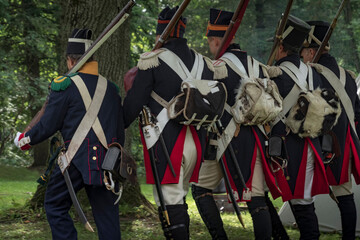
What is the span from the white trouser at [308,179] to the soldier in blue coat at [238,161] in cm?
28

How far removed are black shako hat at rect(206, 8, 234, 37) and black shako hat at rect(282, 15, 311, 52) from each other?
581mm

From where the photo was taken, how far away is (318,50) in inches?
223

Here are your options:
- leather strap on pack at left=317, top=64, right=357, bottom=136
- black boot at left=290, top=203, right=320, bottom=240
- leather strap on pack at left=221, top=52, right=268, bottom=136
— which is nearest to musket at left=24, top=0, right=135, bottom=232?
leather strap on pack at left=221, top=52, right=268, bottom=136

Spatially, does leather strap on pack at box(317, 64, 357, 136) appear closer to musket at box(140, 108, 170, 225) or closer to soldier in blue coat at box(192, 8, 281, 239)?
soldier in blue coat at box(192, 8, 281, 239)

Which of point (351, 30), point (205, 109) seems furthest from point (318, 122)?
point (351, 30)

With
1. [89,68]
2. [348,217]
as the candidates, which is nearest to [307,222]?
[348,217]

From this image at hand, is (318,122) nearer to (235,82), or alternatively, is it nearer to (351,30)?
(235,82)

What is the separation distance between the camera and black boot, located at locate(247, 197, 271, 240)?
469 cm

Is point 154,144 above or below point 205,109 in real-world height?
below

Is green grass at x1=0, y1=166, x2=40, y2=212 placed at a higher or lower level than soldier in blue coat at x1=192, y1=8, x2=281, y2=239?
lower

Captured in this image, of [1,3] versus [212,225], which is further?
[1,3]

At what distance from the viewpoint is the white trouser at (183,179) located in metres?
4.37

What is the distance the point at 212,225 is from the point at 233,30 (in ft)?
5.66

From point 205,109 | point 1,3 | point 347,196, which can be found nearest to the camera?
point 205,109
